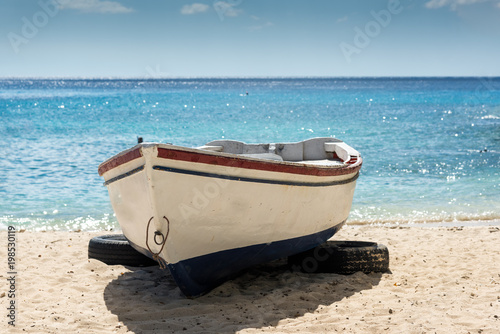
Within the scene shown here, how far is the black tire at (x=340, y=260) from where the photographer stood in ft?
22.4

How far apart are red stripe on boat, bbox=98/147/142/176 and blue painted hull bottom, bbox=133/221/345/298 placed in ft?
3.29

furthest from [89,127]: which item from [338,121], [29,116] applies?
[338,121]

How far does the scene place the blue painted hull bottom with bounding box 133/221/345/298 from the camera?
18.0ft

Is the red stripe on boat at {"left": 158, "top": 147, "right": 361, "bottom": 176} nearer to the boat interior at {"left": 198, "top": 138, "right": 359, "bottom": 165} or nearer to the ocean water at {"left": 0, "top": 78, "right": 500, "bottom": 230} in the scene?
the boat interior at {"left": 198, "top": 138, "right": 359, "bottom": 165}

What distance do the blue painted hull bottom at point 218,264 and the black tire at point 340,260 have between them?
56 cm

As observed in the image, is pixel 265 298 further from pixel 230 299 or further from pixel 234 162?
pixel 234 162

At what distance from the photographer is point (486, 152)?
20.6 m

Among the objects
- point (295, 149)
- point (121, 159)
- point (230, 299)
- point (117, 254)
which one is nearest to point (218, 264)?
point (230, 299)

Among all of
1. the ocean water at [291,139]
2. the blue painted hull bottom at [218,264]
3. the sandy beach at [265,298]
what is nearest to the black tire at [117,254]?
the sandy beach at [265,298]

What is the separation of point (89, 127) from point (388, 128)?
1777cm

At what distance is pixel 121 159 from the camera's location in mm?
5359

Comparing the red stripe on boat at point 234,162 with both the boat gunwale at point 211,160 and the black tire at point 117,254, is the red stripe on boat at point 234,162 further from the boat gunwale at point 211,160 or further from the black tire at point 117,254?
the black tire at point 117,254

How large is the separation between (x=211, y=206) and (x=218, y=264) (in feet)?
2.59

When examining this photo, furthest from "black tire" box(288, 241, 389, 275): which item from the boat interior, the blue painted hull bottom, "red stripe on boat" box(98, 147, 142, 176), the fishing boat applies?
"red stripe on boat" box(98, 147, 142, 176)
